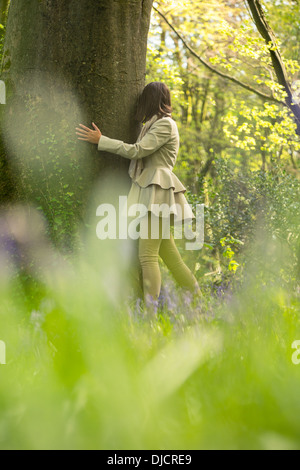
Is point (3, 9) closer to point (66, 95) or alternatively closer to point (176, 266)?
point (66, 95)

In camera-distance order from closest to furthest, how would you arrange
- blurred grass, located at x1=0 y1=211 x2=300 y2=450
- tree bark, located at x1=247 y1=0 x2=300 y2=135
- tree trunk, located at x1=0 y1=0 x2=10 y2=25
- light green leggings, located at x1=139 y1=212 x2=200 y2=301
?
blurred grass, located at x1=0 y1=211 x2=300 y2=450
light green leggings, located at x1=139 y1=212 x2=200 y2=301
tree trunk, located at x1=0 y1=0 x2=10 y2=25
tree bark, located at x1=247 y1=0 x2=300 y2=135

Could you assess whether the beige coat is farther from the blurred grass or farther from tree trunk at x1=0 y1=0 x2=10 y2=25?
tree trunk at x1=0 y1=0 x2=10 y2=25

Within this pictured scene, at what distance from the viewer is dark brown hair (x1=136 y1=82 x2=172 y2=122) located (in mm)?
3883

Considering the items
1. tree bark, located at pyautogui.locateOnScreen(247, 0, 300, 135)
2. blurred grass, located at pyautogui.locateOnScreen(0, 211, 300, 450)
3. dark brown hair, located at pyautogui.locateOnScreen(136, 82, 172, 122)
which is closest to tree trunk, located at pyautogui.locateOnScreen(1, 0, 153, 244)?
dark brown hair, located at pyautogui.locateOnScreen(136, 82, 172, 122)

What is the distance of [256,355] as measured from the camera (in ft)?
6.86

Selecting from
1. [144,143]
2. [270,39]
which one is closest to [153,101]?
[144,143]

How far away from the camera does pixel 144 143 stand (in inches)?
149

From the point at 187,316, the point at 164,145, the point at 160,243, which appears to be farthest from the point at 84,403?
the point at 164,145

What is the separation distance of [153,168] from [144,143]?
252 millimetres

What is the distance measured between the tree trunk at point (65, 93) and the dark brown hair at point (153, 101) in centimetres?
12

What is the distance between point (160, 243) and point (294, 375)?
2.07 m

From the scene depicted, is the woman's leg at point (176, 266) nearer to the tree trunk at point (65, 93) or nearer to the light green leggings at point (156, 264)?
the light green leggings at point (156, 264)

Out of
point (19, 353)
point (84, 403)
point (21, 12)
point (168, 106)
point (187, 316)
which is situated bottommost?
point (84, 403)

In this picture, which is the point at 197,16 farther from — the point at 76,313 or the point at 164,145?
the point at 76,313
